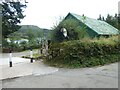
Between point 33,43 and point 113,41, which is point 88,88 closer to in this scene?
point 113,41

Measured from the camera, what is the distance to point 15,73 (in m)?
10.3

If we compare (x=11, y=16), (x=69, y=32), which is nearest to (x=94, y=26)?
(x=69, y=32)

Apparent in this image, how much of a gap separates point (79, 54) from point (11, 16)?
62.0 ft

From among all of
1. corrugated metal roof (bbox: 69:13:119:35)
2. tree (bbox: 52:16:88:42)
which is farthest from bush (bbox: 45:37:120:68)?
corrugated metal roof (bbox: 69:13:119:35)

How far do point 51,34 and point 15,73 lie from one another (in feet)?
24.3

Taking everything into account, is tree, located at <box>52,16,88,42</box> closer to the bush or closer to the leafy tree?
the leafy tree

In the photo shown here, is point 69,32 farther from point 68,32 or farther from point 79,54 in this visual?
point 79,54

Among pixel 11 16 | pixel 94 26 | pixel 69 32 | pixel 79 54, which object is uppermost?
pixel 11 16

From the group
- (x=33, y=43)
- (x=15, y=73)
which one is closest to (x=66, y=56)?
(x=15, y=73)

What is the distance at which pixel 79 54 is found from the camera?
1270 cm

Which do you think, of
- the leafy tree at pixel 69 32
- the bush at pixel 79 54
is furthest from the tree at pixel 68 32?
the bush at pixel 79 54

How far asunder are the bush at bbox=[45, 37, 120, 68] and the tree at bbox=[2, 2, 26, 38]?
1609 cm

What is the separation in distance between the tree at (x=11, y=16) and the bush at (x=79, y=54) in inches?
633

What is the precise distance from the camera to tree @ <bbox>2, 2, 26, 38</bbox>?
1107 inches
